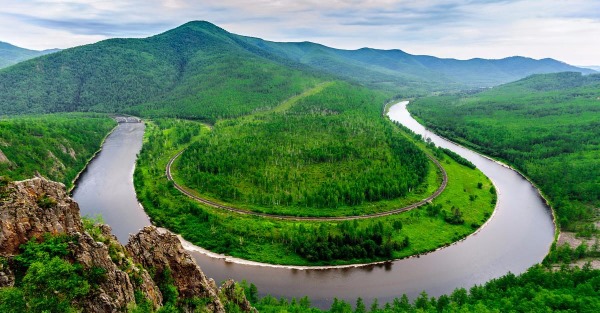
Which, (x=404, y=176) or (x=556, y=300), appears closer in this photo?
(x=556, y=300)

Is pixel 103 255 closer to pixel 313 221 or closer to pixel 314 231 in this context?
pixel 314 231

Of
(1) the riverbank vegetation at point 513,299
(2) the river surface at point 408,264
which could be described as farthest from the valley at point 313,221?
(2) the river surface at point 408,264

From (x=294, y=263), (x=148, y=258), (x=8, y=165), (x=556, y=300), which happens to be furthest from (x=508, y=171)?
(x=8, y=165)

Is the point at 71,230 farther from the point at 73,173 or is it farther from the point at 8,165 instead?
the point at 73,173

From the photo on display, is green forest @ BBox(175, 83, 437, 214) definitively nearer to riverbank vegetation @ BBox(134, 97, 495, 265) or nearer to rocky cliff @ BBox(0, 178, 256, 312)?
riverbank vegetation @ BBox(134, 97, 495, 265)

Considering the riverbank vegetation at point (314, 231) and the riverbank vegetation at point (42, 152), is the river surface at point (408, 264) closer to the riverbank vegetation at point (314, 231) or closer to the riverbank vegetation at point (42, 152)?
the riverbank vegetation at point (314, 231)

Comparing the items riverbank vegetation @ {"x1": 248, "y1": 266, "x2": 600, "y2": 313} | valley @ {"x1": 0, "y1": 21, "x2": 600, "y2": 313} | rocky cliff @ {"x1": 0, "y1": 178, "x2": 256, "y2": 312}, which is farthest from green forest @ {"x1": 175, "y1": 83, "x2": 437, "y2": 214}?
rocky cliff @ {"x1": 0, "y1": 178, "x2": 256, "y2": 312}
